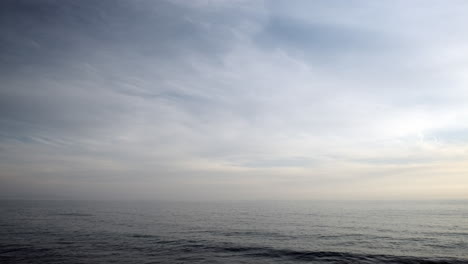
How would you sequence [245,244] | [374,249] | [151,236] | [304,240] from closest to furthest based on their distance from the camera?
[374,249] → [245,244] → [304,240] → [151,236]

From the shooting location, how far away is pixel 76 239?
1496 inches

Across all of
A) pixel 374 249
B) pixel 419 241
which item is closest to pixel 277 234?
pixel 374 249

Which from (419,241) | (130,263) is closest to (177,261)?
(130,263)

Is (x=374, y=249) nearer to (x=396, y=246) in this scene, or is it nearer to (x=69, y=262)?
(x=396, y=246)

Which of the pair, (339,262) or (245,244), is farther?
(245,244)

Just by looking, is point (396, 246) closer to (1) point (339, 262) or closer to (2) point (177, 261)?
(1) point (339, 262)

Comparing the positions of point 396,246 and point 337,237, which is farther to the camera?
point 337,237

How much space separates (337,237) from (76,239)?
39994mm

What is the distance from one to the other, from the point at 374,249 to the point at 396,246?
4284mm

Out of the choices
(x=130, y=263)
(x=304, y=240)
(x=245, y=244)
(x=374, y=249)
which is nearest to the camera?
(x=130, y=263)

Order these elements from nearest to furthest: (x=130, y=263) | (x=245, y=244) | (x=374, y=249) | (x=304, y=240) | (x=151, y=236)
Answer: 1. (x=130, y=263)
2. (x=374, y=249)
3. (x=245, y=244)
4. (x=304, y=240)
5. (x=151, y=236)

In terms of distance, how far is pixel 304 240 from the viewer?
3878 centimetres

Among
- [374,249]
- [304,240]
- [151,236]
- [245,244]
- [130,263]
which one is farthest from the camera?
[151,236]

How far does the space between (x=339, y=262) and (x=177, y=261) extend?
17.3m
